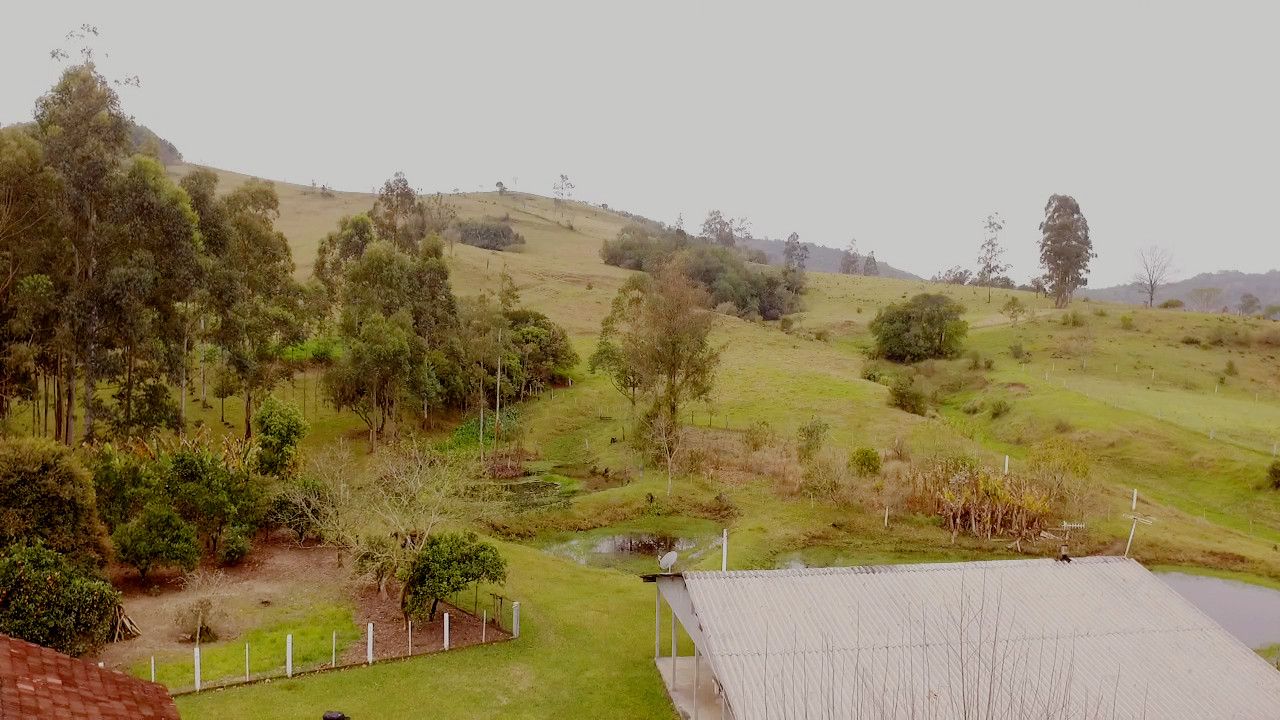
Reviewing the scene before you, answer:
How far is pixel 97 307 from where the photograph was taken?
85.0 ft

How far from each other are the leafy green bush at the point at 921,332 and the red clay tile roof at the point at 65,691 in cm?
5880

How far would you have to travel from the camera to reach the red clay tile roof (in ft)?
28.0

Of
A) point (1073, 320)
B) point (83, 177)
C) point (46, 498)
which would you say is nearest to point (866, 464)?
point (46, 498)

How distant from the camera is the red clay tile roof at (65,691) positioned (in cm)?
852

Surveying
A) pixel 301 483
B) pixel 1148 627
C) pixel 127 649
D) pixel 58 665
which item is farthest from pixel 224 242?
pixel 1148 627

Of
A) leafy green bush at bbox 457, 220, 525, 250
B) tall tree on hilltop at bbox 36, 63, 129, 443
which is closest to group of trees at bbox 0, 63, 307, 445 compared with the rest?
tall tree on hilltop at bbox 36, 63, 129, 443

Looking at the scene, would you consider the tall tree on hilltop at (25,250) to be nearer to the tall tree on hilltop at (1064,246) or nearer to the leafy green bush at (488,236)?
the leafy green bush at (488,236)

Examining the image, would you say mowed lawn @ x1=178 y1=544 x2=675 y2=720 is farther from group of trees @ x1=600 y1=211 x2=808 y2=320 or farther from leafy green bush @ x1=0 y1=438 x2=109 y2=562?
group of trees @ x1=600 y1=211 x2=808 y2=320

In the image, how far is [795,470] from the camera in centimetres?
3372

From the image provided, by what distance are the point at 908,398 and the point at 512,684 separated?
114 feet

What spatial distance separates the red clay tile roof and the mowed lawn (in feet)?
18.6

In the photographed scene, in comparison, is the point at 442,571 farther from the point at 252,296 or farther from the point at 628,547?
the point at 252,296

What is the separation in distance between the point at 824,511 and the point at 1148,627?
1506 centimetres

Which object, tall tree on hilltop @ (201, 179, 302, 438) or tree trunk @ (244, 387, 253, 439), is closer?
tall tree on hilltop @ (201, 179, 302, 438)
